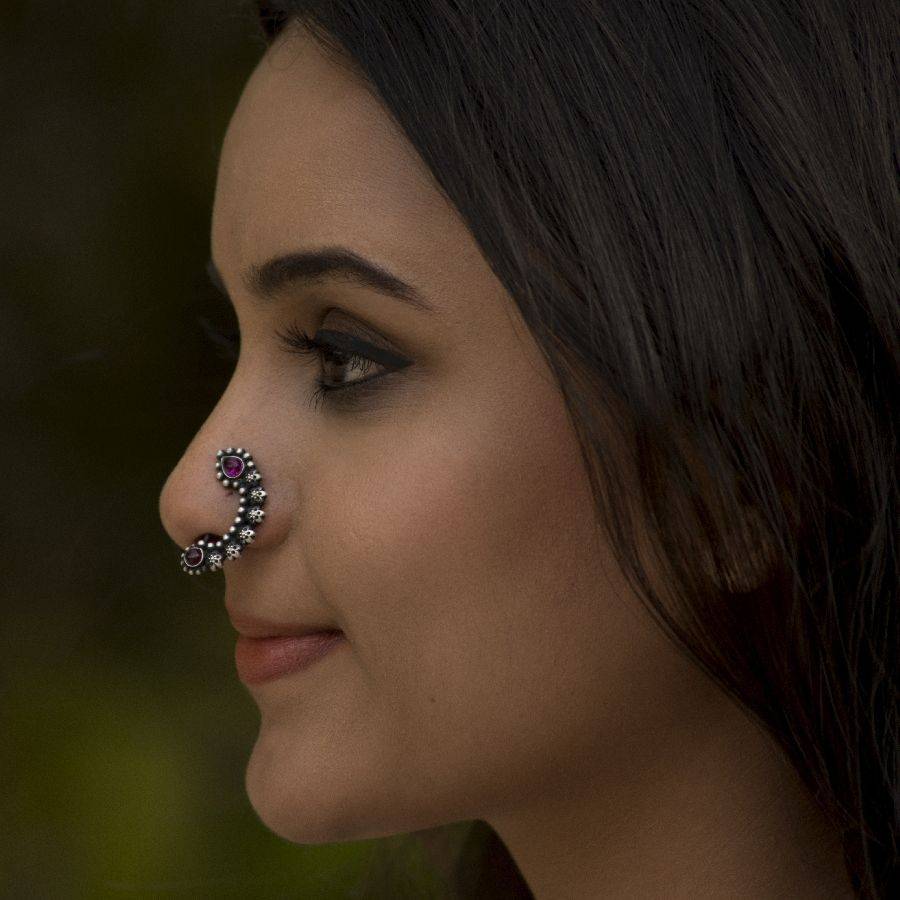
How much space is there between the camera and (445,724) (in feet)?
4.71

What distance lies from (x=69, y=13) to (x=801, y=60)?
1.45 meters

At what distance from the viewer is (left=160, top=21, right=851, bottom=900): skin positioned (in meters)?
1.39

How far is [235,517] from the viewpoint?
1480 mm

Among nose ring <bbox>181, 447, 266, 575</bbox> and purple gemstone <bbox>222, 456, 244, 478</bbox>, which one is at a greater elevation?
purple gemstone <bbox>222, 456, 244, 478</bbox>

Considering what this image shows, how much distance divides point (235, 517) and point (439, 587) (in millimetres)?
238

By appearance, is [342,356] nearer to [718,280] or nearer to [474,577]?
[474,577]

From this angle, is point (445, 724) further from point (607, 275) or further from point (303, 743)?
point (607, 275)

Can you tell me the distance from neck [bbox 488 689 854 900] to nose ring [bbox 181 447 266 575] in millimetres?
421

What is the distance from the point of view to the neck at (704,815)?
150 cm

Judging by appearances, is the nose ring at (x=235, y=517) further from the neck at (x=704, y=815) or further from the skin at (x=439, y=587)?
the neck at (x=704, y=815)

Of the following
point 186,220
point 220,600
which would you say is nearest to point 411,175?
Result: point 186,220

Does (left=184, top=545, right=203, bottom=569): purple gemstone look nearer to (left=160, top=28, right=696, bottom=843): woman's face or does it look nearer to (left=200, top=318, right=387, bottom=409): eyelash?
(left=160, top=28, right=696, bottom=843): woman's face

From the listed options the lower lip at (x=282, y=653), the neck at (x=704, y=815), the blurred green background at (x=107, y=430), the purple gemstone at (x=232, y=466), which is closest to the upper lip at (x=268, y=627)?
the lower lip at (x=282, y=653)

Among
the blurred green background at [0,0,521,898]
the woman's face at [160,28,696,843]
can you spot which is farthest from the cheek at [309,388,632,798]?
the blurred green background at [0,0,521,898]
